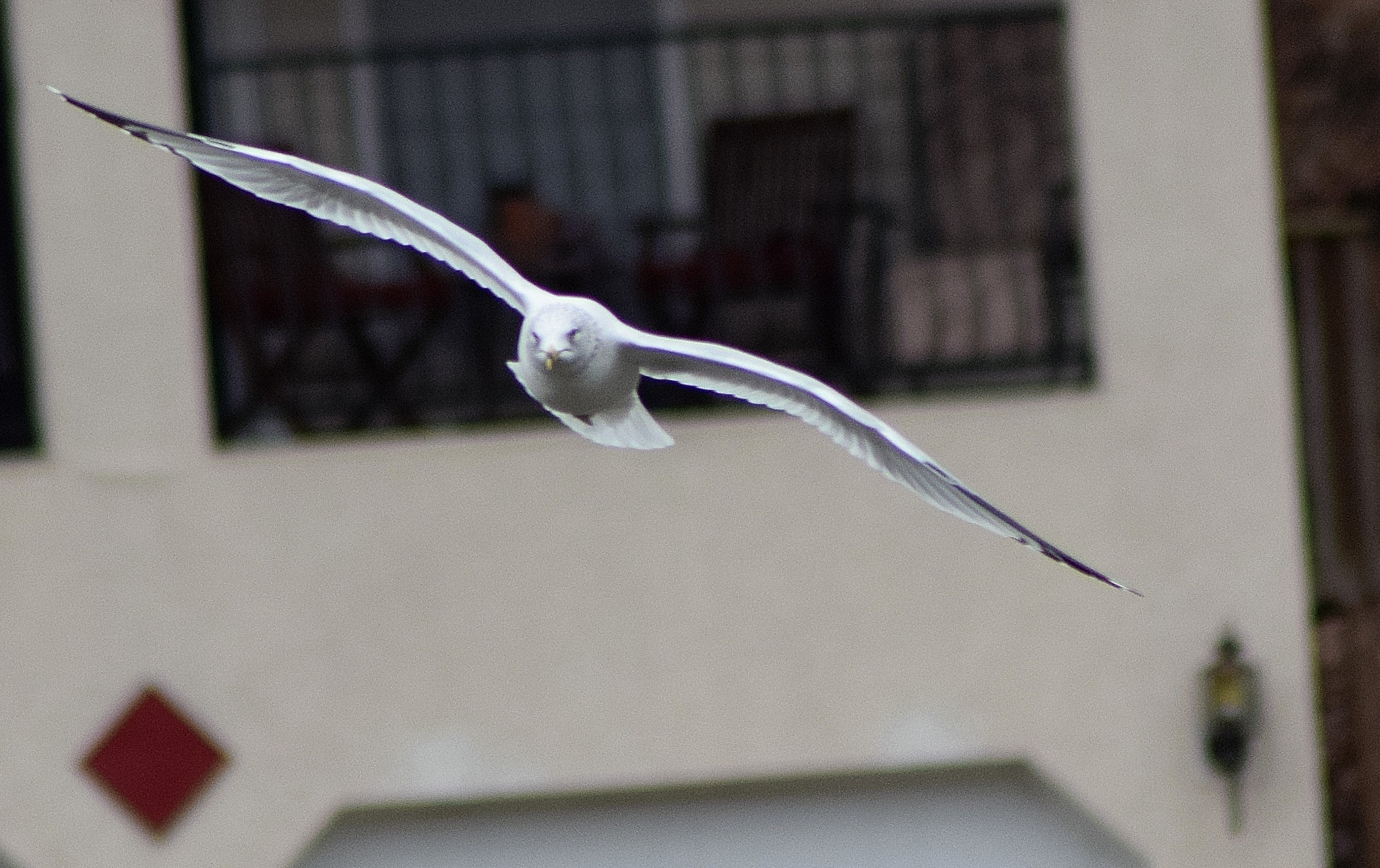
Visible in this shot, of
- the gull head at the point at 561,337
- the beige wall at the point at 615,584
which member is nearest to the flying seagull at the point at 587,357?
the gull head at the point at 561,337

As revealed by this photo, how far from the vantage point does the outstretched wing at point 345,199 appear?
304 centimetres

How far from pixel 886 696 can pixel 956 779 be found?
37 centimetres

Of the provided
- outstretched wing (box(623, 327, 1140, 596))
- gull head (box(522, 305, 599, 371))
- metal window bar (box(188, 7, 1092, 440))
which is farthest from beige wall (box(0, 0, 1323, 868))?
gull head (box(522, 305, 599, 371))

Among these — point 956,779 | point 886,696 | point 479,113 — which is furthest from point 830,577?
point 479,113

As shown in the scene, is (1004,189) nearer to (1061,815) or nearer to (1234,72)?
(1234,72)

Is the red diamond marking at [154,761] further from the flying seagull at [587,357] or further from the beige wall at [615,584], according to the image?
the flying seagull at [587,357]

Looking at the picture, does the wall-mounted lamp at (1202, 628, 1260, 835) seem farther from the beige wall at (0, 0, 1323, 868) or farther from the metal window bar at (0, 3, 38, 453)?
the metal window bar at (0, 3, 38, 453)

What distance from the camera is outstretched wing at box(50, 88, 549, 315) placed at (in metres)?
3.04

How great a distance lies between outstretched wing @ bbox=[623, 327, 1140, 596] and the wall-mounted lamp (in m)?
2.31

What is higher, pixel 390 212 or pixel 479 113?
pixel 479 113

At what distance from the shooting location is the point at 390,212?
3301 mm

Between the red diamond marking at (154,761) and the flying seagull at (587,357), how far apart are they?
2527mm

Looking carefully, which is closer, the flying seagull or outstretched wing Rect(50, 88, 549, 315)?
the flying seagull

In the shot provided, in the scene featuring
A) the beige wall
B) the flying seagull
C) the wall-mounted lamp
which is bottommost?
the wall-mounted lamp
